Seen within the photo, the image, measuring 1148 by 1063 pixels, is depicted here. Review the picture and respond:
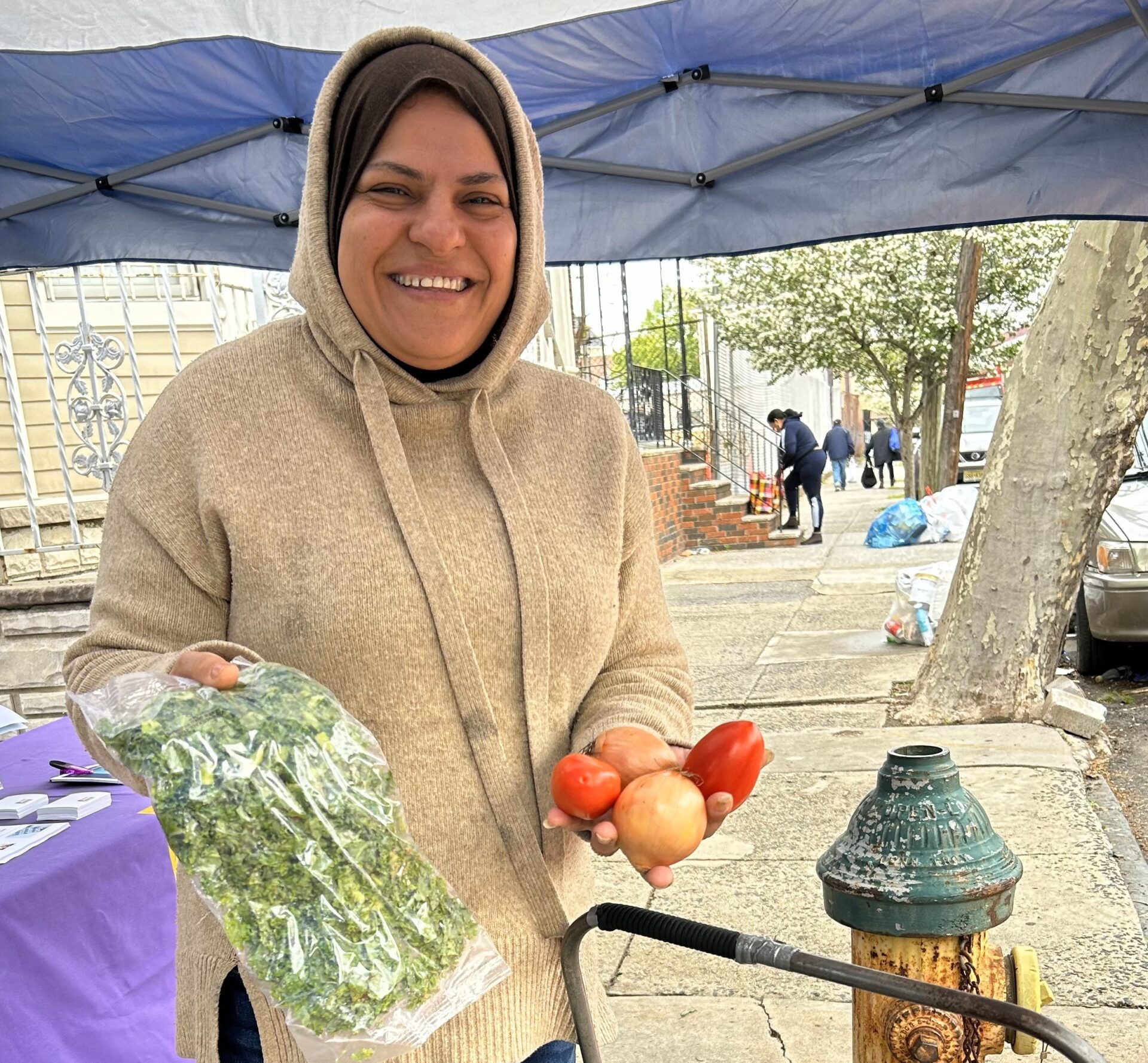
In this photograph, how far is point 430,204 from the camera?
66.0 inches

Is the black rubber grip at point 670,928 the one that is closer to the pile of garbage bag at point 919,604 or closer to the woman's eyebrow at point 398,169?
the woman's eyebrow at point 398,169

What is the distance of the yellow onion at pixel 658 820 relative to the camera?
5.10 ft

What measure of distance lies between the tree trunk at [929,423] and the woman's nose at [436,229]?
824 inches

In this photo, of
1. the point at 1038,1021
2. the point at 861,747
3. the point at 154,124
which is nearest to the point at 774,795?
the point at 861,747

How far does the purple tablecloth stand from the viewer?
2309 millimetres

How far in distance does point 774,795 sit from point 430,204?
4709 millimetres

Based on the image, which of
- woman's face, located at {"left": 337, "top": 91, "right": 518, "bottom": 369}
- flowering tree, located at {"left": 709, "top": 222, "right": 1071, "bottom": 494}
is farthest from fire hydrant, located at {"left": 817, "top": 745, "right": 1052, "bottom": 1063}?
flowering tree, located at {"left": 709, "top": 222, "right": 1071, "bottom": 494}

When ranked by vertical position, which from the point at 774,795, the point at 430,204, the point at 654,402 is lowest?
the point at 774,795

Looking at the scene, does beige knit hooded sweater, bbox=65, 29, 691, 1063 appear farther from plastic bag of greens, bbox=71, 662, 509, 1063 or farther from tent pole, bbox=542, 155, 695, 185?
tent pole, bbox=542, 155, 695, 185

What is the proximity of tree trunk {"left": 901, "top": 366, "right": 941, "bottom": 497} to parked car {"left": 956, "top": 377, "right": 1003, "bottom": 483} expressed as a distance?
805mm

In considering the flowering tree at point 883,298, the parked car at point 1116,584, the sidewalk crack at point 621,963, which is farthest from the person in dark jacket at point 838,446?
the sidewalk crack at point 621,963

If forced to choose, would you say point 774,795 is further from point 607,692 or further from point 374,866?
point 374,866

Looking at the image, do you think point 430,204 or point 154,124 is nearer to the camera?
point 430,204

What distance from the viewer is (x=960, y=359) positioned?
1644cm
